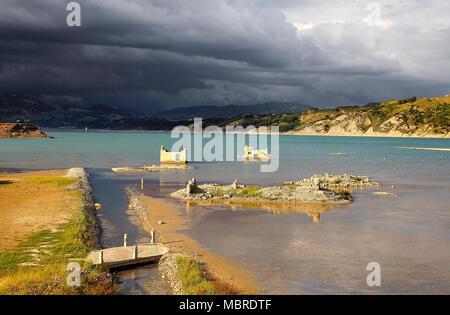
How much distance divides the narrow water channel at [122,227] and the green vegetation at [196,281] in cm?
89

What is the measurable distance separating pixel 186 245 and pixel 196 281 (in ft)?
22.9

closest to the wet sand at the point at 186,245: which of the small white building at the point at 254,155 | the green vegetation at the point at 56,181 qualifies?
the green vegetation at the point at 56,181

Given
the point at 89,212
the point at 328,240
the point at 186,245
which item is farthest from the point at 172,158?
the point at 328,240

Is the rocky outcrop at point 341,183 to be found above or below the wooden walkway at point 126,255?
above

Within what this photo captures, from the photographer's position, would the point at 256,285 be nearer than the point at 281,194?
Yes

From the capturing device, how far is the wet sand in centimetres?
1980

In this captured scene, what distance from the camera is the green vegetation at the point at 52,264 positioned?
1708cm

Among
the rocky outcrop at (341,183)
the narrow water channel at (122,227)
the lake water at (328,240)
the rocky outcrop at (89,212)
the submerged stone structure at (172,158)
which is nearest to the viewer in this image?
the narrow water channel at (122,227)

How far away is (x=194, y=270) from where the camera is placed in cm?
1994

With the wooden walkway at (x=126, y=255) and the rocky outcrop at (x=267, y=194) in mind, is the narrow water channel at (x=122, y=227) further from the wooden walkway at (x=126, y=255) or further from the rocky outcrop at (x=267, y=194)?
the rocky outcrop at (x=267, y=194)

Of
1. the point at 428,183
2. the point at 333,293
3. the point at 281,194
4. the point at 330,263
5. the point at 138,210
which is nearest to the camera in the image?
the point at 333,293

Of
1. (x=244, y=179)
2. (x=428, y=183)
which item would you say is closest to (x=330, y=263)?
(x=244, y=179)

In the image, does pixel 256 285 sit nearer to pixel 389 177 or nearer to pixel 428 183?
pixel 428 183
